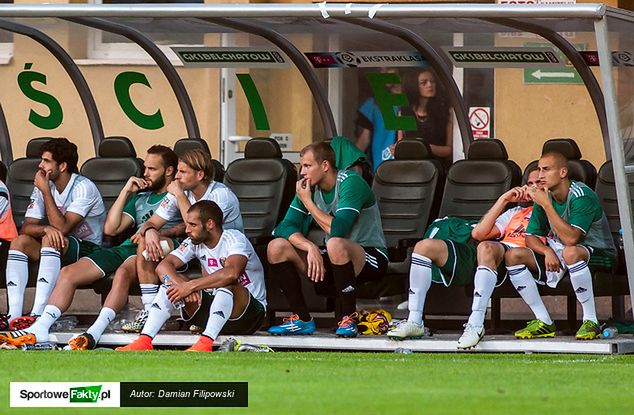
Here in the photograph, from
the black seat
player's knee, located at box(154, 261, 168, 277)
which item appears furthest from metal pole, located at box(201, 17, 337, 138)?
player's knee, located at box(154, 261, 168, 277)

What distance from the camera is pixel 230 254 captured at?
1272 centimetres

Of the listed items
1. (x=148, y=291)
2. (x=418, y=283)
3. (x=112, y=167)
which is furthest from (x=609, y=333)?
(x=112, y=167)

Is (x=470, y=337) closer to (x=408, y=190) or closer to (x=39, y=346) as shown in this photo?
(x=408, y=190)

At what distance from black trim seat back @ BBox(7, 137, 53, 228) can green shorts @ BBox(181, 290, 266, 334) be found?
279 centimetres

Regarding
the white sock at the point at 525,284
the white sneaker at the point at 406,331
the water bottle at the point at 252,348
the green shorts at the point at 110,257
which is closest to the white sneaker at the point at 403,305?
the white sneaker at the point at 406,331

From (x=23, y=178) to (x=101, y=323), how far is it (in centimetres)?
274

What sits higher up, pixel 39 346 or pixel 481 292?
pixel 481 292

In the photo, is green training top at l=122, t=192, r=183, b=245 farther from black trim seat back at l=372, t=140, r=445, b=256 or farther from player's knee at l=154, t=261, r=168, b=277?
black trim seat back at l=372, t=140, r=445, b=256

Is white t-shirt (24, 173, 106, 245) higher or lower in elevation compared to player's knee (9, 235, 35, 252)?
higher

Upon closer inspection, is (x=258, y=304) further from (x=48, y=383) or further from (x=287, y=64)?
(x=48, y=383)

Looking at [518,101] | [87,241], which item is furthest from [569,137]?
[87,241]

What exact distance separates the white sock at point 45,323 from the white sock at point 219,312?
4.46ft

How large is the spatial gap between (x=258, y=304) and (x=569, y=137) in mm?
3249

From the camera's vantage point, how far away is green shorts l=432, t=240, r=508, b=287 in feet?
42.0
